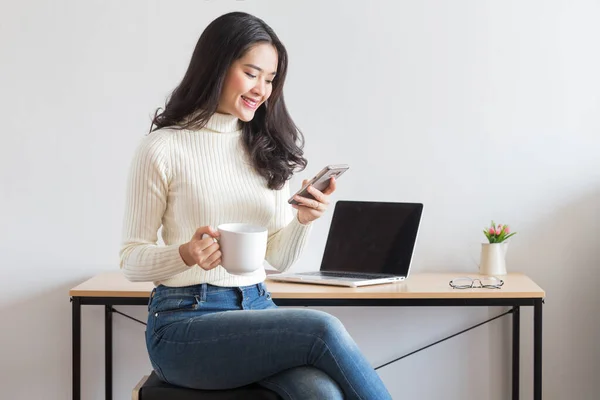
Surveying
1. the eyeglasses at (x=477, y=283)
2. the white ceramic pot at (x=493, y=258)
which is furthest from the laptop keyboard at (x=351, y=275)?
the white ceramic pot at (x=493, y=258)

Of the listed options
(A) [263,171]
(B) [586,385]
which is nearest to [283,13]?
(A) [263,171]

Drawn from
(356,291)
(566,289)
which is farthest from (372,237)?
(566,289)

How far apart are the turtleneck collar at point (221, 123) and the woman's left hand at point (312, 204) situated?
240mm

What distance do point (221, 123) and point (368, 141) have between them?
0.85 metres

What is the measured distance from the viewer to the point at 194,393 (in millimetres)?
1538

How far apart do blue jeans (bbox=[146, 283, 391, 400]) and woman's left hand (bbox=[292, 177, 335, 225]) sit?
0.23 m

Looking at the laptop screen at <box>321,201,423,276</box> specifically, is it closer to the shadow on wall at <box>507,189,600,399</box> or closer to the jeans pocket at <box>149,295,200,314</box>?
the shadow on wall at <box>507,189,600,399</box>

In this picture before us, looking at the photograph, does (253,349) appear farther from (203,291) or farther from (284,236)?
(284,236)

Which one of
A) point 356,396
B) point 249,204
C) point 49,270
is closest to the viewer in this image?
point 356,396

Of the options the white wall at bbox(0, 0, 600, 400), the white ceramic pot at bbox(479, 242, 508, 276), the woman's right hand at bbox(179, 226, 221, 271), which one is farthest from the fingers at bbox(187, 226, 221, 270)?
the white ceramic pot at bbox(479, 242, 508, 276)

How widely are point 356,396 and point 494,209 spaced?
1.24 metres

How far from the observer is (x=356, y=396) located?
1417 mm

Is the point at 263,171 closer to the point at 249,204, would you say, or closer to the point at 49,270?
the point at 249,204

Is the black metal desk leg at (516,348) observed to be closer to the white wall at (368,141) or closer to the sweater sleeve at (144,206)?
the white wall at (368,141)
